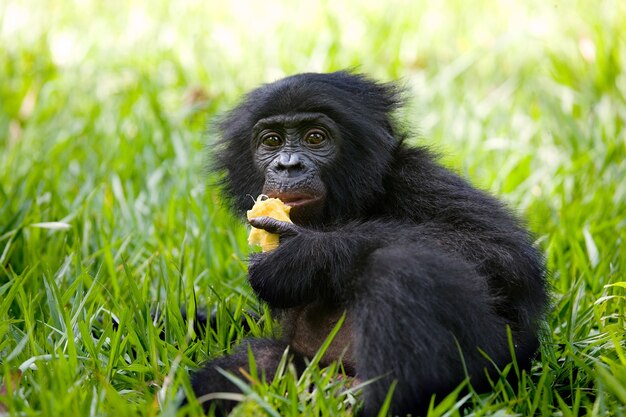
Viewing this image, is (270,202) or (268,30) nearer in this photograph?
(270,202)

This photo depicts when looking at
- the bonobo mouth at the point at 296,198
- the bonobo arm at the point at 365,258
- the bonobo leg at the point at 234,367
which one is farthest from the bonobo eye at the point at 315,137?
the bonobo leg at the point at 234,367

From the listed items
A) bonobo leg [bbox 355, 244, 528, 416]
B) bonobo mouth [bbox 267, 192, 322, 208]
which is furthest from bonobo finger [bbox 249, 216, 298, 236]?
bonobo leg [bbox 355, 244, 528, 416]

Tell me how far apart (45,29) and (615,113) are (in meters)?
5.31

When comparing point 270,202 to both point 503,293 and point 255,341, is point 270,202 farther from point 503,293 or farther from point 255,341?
point 503,293

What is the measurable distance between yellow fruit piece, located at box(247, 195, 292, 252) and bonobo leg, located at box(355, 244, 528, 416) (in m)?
0.55

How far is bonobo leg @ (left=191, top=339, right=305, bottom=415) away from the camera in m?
3.31

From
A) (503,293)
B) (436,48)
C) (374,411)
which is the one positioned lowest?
(374,411)

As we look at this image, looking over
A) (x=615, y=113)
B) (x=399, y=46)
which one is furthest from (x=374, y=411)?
(x=399, y=46)

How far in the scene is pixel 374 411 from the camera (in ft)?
10.2

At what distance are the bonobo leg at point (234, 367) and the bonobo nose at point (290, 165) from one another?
2.51ft

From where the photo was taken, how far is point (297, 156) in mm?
4023

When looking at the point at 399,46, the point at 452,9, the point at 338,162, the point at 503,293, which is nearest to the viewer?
the point at 503,293

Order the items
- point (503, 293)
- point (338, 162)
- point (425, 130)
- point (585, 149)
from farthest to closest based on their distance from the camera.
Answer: point (425, 130) → point (585, 149) → point (338, 162) → point (503, 293)

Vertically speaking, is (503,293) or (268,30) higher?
(268,30)
